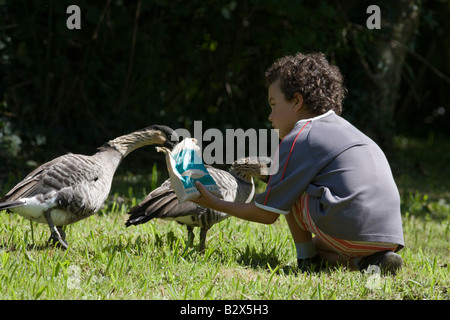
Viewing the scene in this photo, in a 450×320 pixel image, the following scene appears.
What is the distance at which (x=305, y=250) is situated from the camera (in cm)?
391

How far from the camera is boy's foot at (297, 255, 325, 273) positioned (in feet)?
12.5

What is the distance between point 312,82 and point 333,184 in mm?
654

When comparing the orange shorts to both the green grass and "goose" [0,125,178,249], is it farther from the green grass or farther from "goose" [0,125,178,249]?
"goose" [0,125,178,249]

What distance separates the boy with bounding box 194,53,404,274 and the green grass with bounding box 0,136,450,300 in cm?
24

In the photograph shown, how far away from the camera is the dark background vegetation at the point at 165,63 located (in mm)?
7320

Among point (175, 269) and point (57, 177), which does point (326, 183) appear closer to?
point (175, 269)

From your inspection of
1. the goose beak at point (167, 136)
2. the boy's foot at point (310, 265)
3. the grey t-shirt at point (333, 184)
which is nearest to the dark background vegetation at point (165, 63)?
the goose beak at point (167, 136)

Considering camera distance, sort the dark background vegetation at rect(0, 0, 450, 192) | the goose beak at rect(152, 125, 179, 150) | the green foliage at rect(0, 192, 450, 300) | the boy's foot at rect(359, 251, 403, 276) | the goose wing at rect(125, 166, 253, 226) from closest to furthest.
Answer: the green foliage at rect(0, 192, 450, 300), the boy's foot at rect(359, 251, 403, 276), the goose wing at rect(125, 166, 253, 226), the goose beak at rect(152, 125, 179, 150), the dark background vegetation at rect(0, 0, 450, 192)

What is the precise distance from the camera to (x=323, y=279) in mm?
3512

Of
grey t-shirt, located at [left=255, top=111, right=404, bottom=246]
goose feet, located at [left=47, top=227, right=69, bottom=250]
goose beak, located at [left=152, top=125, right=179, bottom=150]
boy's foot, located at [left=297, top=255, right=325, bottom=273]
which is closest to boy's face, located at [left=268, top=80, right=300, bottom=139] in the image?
grey t-shirt, located at [left=255, top=111, right=404, bottom=246]

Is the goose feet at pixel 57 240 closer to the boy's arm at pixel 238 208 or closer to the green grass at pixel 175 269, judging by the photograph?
the green grass at pixel 175 269

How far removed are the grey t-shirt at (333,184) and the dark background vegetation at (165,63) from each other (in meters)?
3.92

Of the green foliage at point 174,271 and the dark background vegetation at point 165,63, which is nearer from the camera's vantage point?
the green foliage at point 174,271

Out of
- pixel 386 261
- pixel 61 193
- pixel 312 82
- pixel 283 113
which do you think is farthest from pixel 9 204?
pixel 386 261
